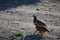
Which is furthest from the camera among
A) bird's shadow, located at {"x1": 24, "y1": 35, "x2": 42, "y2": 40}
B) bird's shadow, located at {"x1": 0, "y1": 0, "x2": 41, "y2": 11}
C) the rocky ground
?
bird's shadow, located at {"x1": 0, "y1": 0, "x2": 41, "y2": 11}

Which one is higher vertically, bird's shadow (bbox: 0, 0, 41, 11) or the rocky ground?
bird's shadow (bbox: 0, 0, 41, 11)

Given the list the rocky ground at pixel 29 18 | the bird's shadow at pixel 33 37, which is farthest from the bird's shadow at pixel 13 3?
the bird's shadow at pixel 33 37

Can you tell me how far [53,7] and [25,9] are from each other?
5.59ft

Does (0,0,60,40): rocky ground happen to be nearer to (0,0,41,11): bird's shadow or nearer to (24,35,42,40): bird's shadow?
(24,35,42,40): bird's shadow

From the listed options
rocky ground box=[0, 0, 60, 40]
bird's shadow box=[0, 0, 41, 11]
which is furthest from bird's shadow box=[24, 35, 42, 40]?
bird's shadow box=[0, 0, 41, 11]

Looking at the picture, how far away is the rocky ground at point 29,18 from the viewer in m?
10.2

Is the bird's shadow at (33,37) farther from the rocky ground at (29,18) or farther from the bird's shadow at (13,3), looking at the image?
the bird's shadow at (13,3)

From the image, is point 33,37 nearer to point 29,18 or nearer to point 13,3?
point 29,18

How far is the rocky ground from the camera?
10.2 m

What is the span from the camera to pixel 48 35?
31.8ft

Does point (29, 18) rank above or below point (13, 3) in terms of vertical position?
below

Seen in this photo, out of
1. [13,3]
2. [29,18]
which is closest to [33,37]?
[29,18]

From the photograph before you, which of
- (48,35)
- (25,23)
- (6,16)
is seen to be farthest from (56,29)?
(6,16)

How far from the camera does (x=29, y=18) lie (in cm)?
1244
